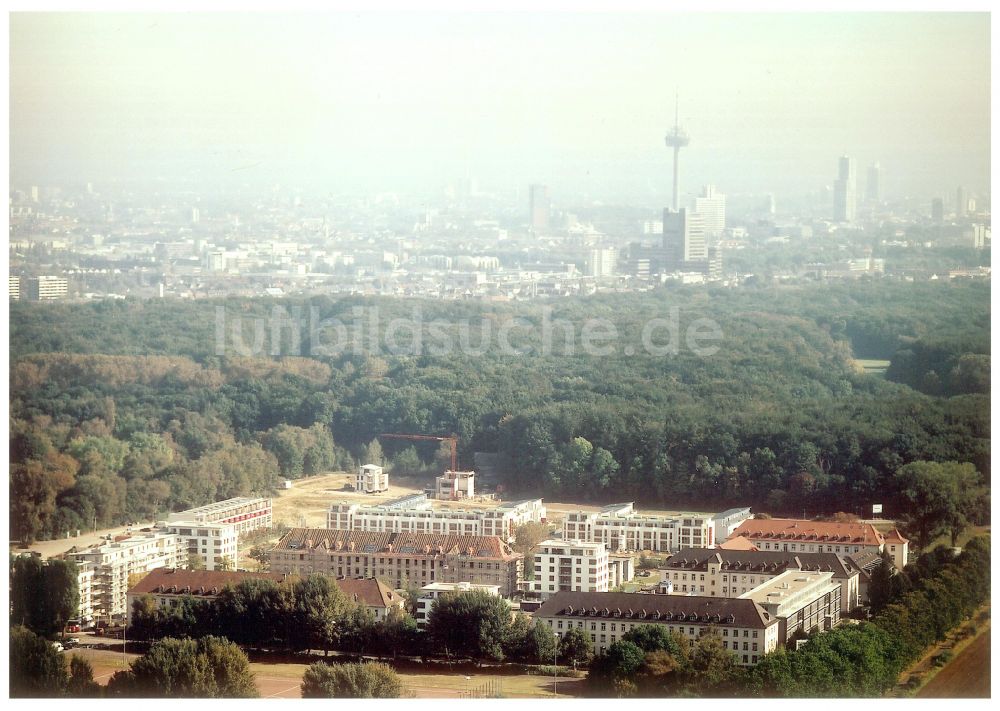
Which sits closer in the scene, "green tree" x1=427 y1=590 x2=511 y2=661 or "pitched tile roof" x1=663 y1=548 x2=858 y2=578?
"green tree" x1=427 y1=590 x2=511 y2=661

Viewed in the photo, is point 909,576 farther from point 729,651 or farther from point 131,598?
point 131,598

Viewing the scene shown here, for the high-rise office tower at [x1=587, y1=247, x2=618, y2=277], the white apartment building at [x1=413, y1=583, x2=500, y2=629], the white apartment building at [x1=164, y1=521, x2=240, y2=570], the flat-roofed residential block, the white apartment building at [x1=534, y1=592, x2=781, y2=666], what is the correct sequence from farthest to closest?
the high-rise office tower at [x1=587, y1=247, x2=618, y2=277] < the white apartment building at [x1=164, y1=521, x2=240, y2=570] < the flat-roofed residential block < the white apartment building at [x1=413, y1=583, x2=500, y2=629] < the white apartment building at [x1=534, y1=592, x2=781, y2=666]

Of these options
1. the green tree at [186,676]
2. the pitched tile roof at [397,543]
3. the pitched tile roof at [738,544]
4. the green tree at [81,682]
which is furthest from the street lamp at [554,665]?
the green tree at [81,682]

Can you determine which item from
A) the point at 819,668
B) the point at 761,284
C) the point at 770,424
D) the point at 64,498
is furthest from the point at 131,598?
the point at 761,284

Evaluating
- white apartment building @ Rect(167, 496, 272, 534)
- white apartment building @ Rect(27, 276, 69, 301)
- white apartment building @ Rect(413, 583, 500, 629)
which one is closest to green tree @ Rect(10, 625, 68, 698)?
white apartment building @ Rect(413, 583, 500, 629)

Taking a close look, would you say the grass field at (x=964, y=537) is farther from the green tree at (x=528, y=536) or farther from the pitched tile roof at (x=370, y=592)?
the pitched tile roof at (x=370, y=592)

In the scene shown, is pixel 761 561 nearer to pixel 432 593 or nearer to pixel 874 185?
pixel 432 593

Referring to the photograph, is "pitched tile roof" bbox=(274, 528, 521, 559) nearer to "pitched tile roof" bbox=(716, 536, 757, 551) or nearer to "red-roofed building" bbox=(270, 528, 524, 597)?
"red-roofed building" bbox=(270, 528, 524, 597)
